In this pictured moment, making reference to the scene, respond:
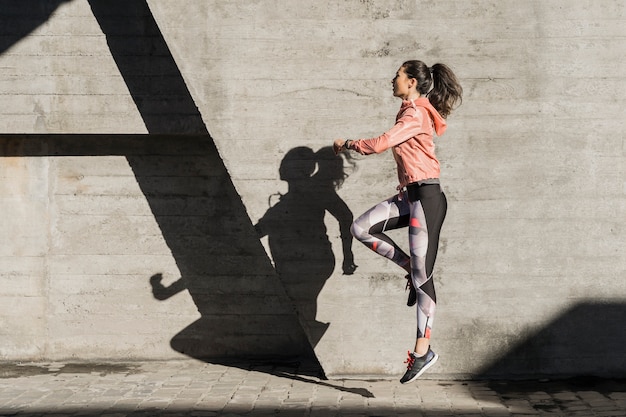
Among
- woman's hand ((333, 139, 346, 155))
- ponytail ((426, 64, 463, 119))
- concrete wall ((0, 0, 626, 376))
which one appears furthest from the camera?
concrete wall ((0, 0, 626, 376))

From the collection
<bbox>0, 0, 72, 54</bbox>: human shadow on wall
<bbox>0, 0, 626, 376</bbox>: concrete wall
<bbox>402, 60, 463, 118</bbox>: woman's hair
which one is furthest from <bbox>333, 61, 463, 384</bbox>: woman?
<bbox>0, 0, 72, 54</bbox>: human shadow on wall

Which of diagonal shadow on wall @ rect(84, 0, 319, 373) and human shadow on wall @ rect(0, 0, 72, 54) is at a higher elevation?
human shadow on wall @ rect(0, 0, 72, 54)

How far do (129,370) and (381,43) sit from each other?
3.26 metres

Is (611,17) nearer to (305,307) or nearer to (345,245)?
(345,245)

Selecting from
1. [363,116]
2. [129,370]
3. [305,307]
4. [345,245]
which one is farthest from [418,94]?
[129,370]

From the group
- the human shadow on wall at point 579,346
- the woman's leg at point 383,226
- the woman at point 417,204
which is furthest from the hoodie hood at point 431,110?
the human shadow on wall at point 579,346

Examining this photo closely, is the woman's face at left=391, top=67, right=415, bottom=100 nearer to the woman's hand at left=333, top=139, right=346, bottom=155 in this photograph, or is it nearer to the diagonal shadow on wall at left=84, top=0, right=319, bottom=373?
the woman's hand at left=333, top=139, right=346, bottom=155

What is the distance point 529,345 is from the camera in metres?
7.14

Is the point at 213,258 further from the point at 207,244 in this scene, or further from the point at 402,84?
the point at 402,84

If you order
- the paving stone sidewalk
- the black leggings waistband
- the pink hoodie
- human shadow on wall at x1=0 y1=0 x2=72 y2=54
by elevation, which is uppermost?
human shadow on wall at x1=0 y1=0 x2=72 y2=54

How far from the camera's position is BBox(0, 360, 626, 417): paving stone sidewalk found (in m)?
6.33

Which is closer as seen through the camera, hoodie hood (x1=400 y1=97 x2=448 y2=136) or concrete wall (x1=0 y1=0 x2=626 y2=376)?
hoodie hood (x1=400 y1=97 x2=448 y2=136)

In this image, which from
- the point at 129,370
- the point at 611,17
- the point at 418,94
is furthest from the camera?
the point at 129,370

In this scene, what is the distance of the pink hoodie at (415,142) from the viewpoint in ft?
20.7
